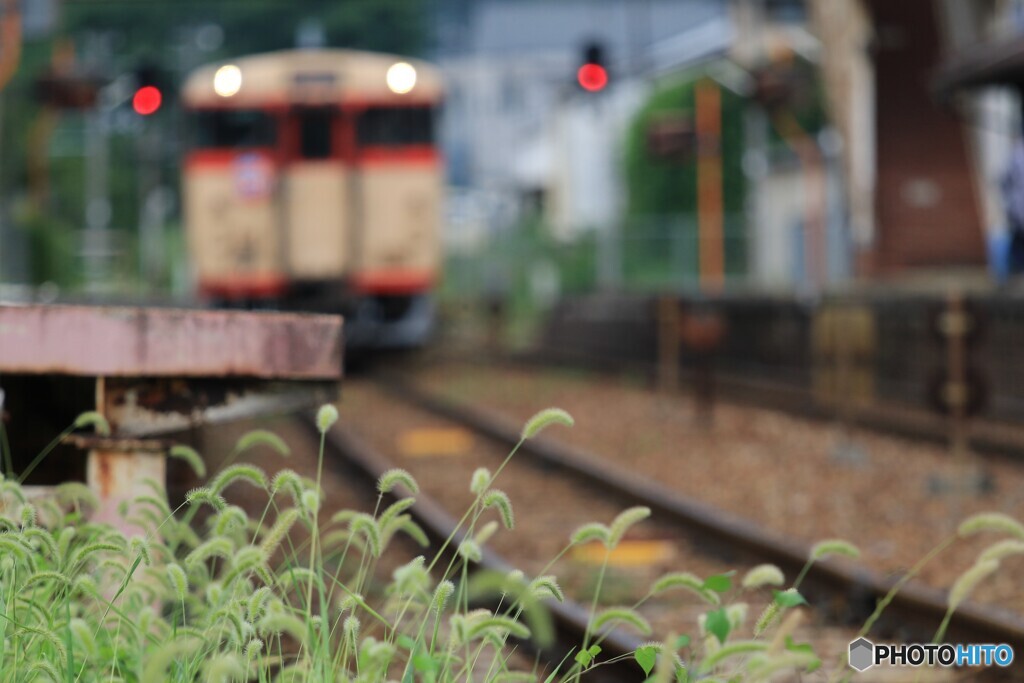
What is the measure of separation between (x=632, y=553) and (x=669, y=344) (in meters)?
9.57

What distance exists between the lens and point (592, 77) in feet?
58.3

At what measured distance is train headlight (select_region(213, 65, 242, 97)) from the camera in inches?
630

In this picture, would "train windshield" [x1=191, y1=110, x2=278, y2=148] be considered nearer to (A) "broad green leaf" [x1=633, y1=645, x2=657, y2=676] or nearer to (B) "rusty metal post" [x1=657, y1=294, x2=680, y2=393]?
(B) "rusty metal post" [x1=657, y1=294, x2=680, y2=393]

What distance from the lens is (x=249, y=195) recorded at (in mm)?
15945

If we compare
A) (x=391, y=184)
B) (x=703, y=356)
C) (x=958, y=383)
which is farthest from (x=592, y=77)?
(x=958, y=383)

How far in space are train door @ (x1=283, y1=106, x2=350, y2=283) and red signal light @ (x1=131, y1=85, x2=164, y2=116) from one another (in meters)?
1.98

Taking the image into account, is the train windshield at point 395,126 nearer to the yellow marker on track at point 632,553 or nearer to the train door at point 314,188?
the train door at point 314,188

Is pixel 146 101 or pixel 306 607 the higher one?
pixel 146 101

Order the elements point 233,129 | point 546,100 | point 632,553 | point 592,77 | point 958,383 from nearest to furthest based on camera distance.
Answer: point 632,553 < point 958,383 < point 233,129 < point 592,77 < point 546,100

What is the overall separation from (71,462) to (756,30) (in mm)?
32939

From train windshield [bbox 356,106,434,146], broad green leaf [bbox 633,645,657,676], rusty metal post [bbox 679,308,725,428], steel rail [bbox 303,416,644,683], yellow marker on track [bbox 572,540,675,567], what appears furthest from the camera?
train windshield [bbox 356,106,434,146]

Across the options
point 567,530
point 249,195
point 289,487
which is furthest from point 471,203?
point 289,487

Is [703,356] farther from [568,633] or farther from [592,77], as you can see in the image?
[568,633]

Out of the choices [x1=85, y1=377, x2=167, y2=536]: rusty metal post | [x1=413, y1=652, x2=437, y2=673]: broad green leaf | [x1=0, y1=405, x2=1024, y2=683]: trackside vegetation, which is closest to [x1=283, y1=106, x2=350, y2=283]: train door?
[x1=85, y1=377, x2=167, y2=536]: rusty metal post
